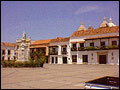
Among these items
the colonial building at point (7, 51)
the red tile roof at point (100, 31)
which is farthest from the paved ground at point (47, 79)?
the colonial building at point (7, 51)

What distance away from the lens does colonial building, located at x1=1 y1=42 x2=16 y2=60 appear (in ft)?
176

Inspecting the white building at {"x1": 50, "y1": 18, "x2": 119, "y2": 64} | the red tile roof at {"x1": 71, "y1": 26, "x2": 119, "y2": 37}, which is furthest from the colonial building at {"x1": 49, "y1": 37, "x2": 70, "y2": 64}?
the red tile roof at {"x1": 71, "y1": 26, "x2": 119, "y2": 37}

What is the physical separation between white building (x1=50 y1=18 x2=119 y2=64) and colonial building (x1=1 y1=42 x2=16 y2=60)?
2080 cm

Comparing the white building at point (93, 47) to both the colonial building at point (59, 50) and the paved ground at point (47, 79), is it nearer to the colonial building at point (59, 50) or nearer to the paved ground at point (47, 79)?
the colonial building at point (59, 50)

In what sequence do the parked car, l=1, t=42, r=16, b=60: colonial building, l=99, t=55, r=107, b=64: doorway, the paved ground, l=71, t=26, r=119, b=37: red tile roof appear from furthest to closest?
1. l=1, t=42, r=16, b=60: colonial building
2. l=99, t=55, r=107, b=64: doorway
3. l=71, t=26, r=119, b=37: red tile roof
4. the paved ground
5. the parked car

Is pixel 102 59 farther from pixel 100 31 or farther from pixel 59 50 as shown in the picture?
pixel 59 50

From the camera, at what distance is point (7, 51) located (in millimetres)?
55219

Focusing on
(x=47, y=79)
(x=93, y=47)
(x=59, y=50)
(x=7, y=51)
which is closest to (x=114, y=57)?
(x=93, y=47)

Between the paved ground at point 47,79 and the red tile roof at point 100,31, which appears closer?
the paved ground at point 47,79

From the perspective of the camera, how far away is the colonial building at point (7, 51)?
53.8m

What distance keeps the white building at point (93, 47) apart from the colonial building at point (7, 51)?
20.8 meters

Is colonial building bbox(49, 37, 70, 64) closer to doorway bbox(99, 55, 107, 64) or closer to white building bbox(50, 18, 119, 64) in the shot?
white building bbox(50, 18, 119, 64)

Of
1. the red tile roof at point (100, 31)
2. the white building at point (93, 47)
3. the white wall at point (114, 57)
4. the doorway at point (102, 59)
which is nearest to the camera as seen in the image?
the white wall at point (114, 57)

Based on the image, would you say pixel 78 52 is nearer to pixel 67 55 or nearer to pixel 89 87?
pixel 67 55
